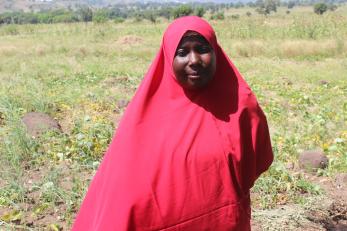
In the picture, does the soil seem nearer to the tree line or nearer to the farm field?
the farm field

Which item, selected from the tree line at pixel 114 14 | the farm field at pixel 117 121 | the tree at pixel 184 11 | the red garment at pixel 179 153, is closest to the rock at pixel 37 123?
the farm field at pixel 117 121

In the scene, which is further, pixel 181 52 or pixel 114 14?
pixel 114 14

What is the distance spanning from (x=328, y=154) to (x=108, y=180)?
346 centimetres

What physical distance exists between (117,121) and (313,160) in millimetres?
2557

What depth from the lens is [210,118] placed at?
1.65 metres

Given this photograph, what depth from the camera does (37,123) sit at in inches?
207

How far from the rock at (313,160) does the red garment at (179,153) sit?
2786mm

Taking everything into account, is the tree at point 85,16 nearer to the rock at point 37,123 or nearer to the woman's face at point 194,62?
the rock at point 37,123

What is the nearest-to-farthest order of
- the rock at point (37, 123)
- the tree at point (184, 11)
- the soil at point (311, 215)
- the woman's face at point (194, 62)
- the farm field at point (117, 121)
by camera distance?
the woman's face at point (194, 62) → the soil at point (311, 215) → the farm field at point (117, 121) → the rock at point (37, 123) → the tree at point (184, 11)

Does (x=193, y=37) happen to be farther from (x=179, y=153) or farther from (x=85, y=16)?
(x=85, y=16)

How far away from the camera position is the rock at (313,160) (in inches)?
170

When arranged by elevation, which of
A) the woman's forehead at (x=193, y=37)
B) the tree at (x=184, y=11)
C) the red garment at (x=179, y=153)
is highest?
the woman's forehead at (x=193, y=37)

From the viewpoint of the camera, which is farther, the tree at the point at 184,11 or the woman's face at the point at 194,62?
the tree at the point at 184,11

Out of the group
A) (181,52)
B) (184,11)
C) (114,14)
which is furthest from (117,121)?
(114,14)
